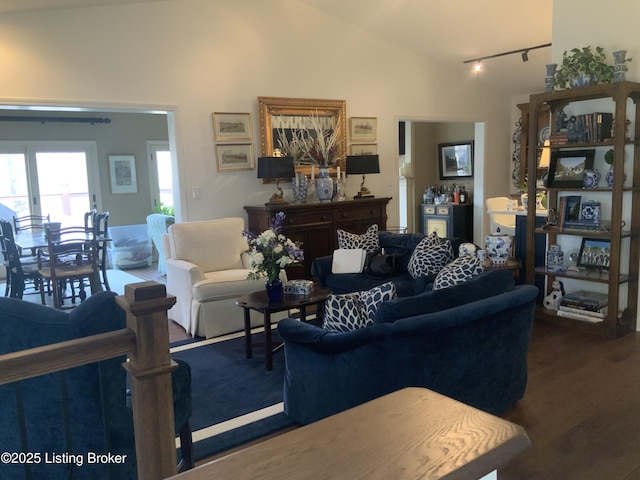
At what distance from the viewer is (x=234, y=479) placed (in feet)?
2.54

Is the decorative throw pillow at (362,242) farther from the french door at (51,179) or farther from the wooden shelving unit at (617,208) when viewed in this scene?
the french door at (51,179)

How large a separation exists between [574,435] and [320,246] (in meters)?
3.68

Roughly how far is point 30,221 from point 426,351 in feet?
24.6

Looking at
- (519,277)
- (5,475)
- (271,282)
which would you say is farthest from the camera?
(519,277)

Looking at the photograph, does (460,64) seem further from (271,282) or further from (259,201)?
(271,282)

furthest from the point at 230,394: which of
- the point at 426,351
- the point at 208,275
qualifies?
the point at 208,275

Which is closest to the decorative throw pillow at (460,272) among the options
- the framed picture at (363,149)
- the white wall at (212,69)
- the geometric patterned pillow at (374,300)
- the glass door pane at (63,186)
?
the geometric patterned pillow at (374,300)

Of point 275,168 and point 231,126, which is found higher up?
point 231,126

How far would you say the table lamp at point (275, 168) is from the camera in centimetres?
574

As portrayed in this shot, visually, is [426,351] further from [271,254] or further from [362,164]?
[362,164]

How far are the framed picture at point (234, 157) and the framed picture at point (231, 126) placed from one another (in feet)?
0.29

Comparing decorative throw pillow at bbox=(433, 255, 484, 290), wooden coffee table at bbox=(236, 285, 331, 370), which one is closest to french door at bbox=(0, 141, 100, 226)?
wooden coffee table at bbox=(236, 285, 331, 370)

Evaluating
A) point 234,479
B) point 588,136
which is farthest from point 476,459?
point 588,136

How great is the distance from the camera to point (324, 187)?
616cm
